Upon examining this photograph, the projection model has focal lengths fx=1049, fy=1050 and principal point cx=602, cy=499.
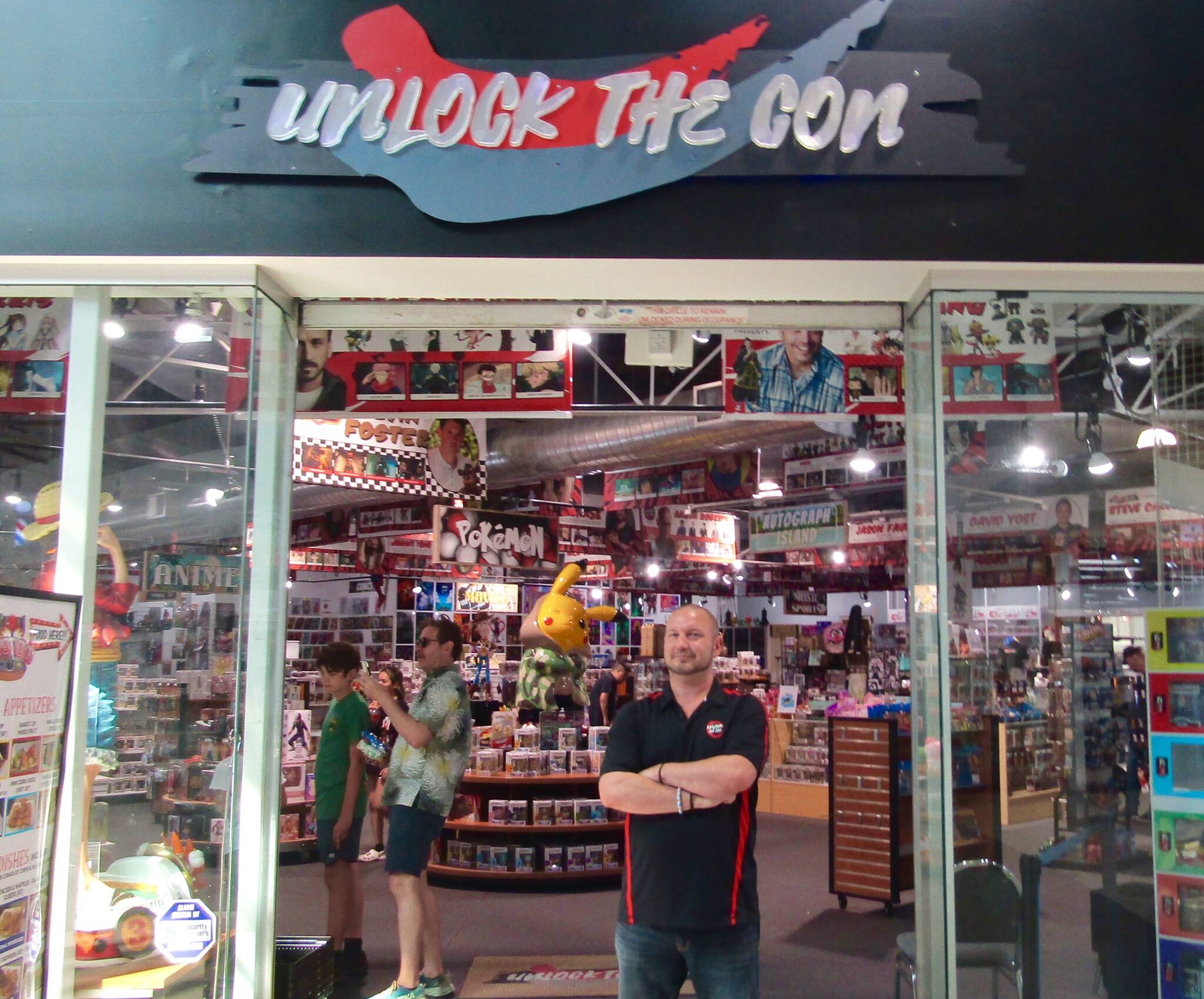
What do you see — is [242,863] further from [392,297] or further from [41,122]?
[41,122]

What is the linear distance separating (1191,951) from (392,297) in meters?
3.25

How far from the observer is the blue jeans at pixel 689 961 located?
9.42 feet

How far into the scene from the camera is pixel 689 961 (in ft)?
9.62

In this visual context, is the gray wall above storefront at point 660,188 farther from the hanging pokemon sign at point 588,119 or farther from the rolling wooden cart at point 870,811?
the rolling wooden cart at point 870,811

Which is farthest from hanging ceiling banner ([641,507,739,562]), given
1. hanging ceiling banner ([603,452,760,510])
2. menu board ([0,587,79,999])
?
menu board ([0,587,79,999])

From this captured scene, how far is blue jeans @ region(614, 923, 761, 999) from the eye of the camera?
2.87 metres

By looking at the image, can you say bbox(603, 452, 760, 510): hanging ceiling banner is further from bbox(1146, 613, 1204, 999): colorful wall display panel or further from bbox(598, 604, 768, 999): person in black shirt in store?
bbox(598, 604, 768, 999): person in black shirt in store

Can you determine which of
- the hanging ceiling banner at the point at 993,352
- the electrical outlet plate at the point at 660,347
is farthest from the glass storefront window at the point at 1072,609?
the electrical outlet plate at the point at 660,347

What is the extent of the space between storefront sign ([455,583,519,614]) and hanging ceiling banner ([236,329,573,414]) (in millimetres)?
11704

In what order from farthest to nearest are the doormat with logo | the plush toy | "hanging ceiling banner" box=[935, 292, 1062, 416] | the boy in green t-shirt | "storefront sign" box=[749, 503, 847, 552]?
1. "storefront sign" box=[749, 503, 847, 552]
2. the plush toy
3. the boy in green t-shirt
4. the doormat with logo
5. "hanging ceiling banner" box=[935, 292, 1062, 416]

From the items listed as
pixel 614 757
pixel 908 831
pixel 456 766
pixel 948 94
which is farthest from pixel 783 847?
pixel 948 94

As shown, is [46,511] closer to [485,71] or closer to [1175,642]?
[485,71]

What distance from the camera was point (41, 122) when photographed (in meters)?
3.01

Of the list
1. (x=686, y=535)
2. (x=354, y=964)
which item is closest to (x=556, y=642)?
(x=354, y=964)
